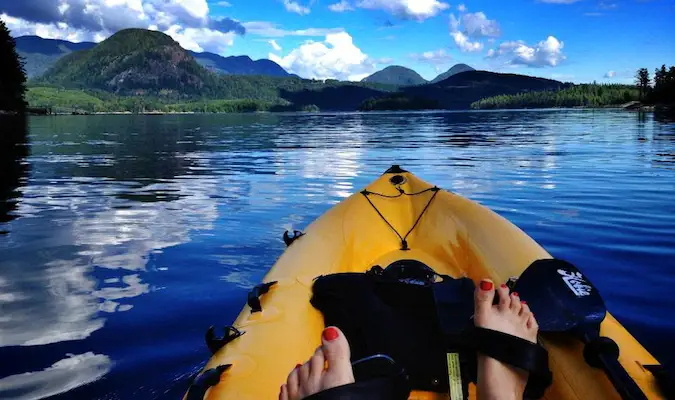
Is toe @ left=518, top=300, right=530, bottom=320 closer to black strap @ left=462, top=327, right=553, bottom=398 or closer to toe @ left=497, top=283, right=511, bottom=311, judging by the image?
toe @ left=497, top=283, right=511, bottom=311

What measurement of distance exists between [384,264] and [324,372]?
3.56m

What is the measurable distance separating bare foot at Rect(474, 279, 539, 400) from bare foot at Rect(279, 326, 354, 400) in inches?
33.6

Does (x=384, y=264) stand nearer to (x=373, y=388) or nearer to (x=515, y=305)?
(x=515, y=305)

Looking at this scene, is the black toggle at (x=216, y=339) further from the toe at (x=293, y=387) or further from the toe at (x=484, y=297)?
the toe at (x=484, y=297)

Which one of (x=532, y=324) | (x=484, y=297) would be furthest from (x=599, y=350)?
(x=484, y=297)

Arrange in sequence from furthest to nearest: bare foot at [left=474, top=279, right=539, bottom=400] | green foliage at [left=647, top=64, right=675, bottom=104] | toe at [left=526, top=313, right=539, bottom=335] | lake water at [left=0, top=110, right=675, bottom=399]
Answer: green foliage at [left=647, top=64, right=675, bottom=104]
lake water at [left=0, top=110, right=675, bottom=399]
toe at [left=526, top=313, right=539, bottom=335]
bare foot at [left=474, top=279, right=539, bottom=400]

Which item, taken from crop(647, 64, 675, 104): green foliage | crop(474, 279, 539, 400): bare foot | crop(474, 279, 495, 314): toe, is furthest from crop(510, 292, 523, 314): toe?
crop(647, 64, 675, 104): green foliage

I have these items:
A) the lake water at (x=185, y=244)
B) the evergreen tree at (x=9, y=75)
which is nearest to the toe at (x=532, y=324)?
the lake water at (x=185, y=244)

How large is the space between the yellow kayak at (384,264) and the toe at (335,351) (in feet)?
1.85

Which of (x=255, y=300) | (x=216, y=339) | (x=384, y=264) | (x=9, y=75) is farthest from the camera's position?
(x=9, y=75)

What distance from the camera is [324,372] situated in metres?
2.38

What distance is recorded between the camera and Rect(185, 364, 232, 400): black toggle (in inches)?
104

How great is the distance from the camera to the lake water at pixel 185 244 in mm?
4926

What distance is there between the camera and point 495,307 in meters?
3.19
